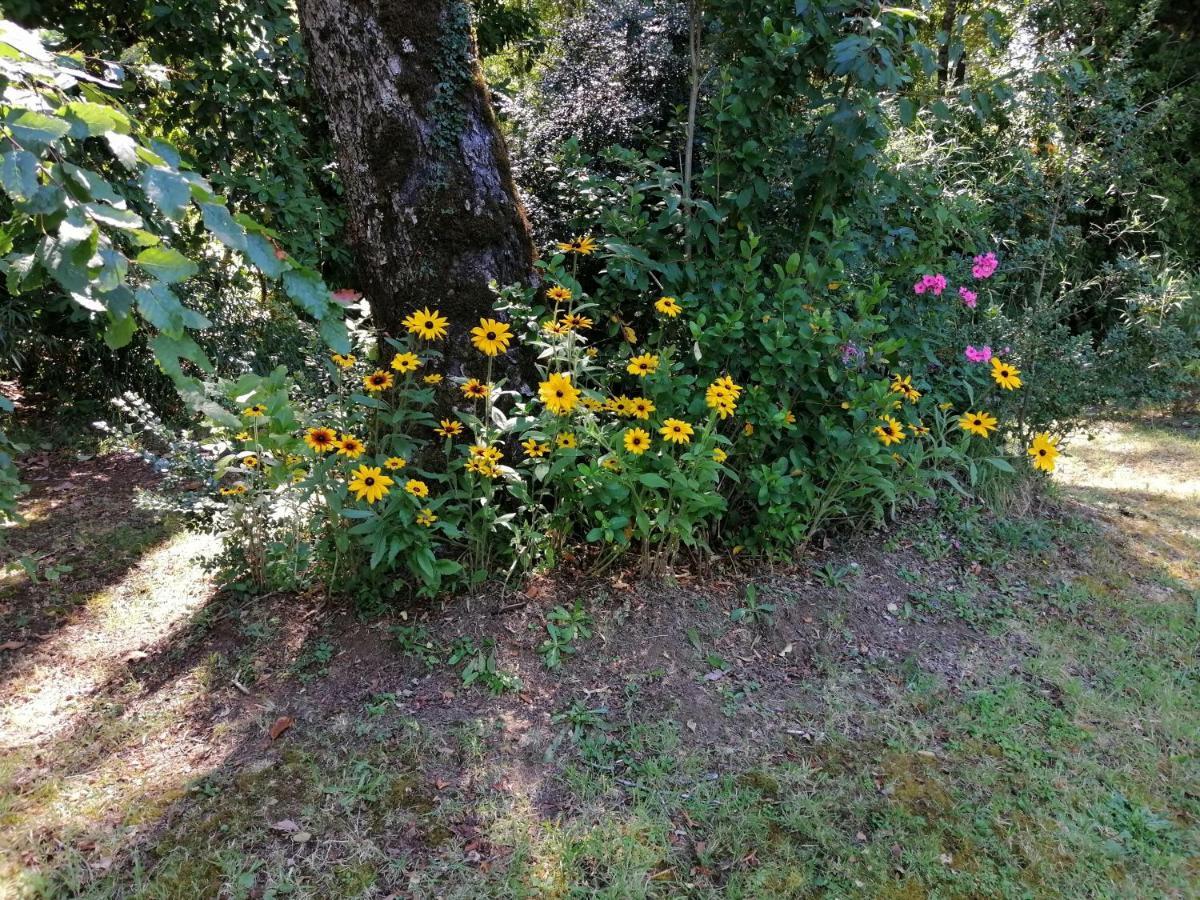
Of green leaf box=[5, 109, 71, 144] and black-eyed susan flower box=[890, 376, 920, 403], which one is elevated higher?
green leaf box=[5, 109, 71, 144]

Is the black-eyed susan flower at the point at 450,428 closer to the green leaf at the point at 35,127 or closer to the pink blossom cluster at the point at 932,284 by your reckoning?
the green leaf at the point at 35,127

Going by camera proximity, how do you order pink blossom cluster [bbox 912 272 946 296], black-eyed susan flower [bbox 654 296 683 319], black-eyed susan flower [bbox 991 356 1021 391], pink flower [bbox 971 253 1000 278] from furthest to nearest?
pink flower [bbox 971 253 1000 278] → pink blossom cluster [bbox 912 272 946 296] → black-eyed susan flower [bbox 991 356 1021 391] → black-eyed susan flower [bbox 654 296 683 319]

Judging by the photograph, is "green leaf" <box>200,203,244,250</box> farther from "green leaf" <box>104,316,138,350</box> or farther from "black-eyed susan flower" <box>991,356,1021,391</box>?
"black-eyed susan flower" <box>991,356,1021,391</box>

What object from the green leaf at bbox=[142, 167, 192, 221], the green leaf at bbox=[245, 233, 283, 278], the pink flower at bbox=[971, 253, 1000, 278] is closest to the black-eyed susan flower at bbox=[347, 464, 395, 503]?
the green leaf at bbox=[245, 233, 283, 278]

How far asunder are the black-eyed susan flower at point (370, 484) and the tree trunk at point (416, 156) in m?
0.66

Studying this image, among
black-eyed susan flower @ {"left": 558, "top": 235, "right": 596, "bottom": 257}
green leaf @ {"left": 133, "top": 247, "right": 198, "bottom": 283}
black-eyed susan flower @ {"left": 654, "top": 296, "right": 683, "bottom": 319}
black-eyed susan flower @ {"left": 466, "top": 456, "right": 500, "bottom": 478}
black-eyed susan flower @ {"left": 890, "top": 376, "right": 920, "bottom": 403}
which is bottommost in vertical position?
black-eyed susan flower @ {"left": 466, "top": 456, "right": 500, "bottom": 478}

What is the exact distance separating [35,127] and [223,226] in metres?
0.27

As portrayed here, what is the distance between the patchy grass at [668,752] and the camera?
1.97 meters

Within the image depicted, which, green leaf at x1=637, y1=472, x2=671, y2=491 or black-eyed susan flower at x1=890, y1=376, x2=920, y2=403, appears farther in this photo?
black-eyed susan flower at x1=890, y1=376, x2=920, y2=403

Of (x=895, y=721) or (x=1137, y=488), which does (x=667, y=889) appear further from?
(x=1137, y=488)

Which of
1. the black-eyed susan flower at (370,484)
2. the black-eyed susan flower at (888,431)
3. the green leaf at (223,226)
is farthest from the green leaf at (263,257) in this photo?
the black-eyed susan flower at (888,431)

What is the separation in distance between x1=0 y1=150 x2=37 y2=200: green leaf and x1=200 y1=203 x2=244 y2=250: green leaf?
0.22 meters

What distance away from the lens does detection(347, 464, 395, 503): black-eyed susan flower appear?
234 centimetres

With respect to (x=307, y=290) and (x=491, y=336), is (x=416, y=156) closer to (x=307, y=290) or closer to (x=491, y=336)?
(x=491, y=336)
